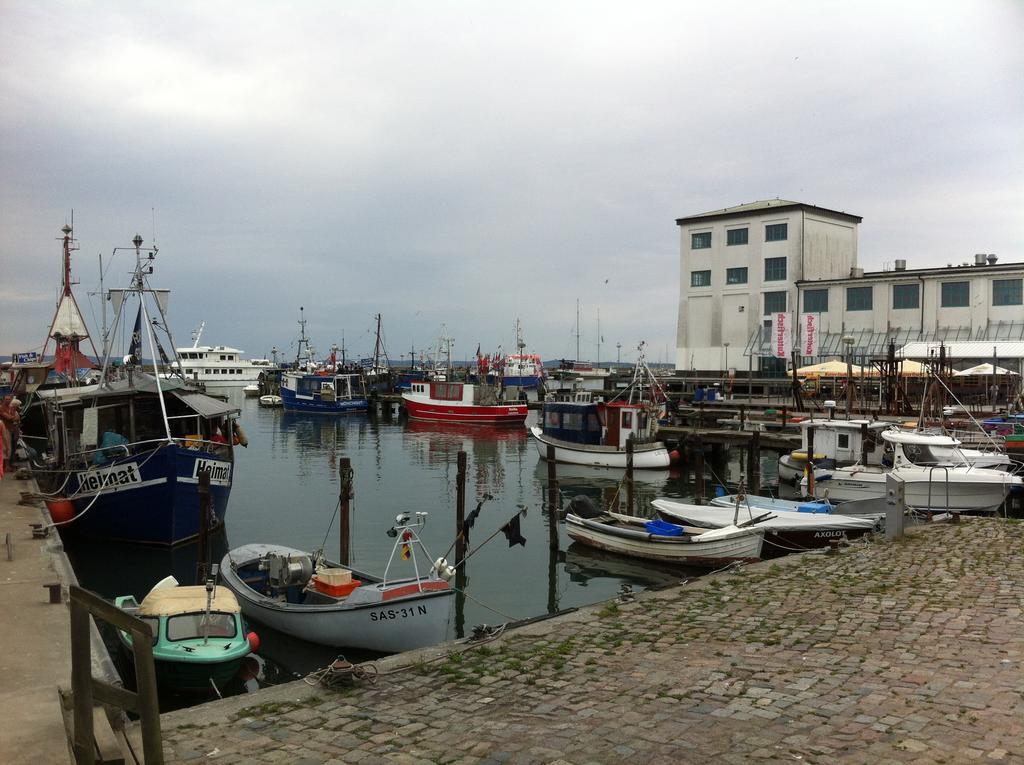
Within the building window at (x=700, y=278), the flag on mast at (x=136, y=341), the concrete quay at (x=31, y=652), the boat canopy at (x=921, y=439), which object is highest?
the building window at (x=700, y=278)

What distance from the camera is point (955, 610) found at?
1212 cm

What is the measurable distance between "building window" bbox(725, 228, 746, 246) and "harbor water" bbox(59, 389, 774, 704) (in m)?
20.7

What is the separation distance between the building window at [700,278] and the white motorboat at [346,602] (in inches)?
2103

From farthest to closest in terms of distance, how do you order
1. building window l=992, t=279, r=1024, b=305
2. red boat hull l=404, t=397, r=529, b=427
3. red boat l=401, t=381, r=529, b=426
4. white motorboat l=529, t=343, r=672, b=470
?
red boat l=401, t=381, r=529, b=426, red boat hull l=404, t=397, r=529, b=427, building window l=992, t=279, r=1024, b=305, white motorboat l=529, t=343, r=672, b=470

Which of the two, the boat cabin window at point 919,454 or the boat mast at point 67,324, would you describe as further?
the boat mast at point 67,324

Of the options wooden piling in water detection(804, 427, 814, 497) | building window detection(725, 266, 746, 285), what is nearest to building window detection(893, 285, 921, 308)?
building window detection(725, 266, 746, 285)

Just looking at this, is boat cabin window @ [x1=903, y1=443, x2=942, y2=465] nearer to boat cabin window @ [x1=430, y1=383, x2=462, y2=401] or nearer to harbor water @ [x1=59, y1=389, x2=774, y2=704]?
harbor water @ [x1=59, y1=389, x2=774, y2=704]

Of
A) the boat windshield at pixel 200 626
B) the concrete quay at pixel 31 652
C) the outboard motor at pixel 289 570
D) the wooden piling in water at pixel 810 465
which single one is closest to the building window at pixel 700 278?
the wooden piling in water at pixel 810 465

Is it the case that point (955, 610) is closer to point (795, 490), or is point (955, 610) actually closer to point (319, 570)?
point (319, 570)

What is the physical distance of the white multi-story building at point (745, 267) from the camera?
60844 mm

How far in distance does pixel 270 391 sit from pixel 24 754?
109413 millimetres

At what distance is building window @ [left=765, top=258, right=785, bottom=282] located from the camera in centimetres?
6114

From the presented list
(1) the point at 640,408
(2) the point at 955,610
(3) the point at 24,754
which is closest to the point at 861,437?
(1) the point at 640,408

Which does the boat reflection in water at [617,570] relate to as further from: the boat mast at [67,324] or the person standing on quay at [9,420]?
the boat mast at [67,324]
